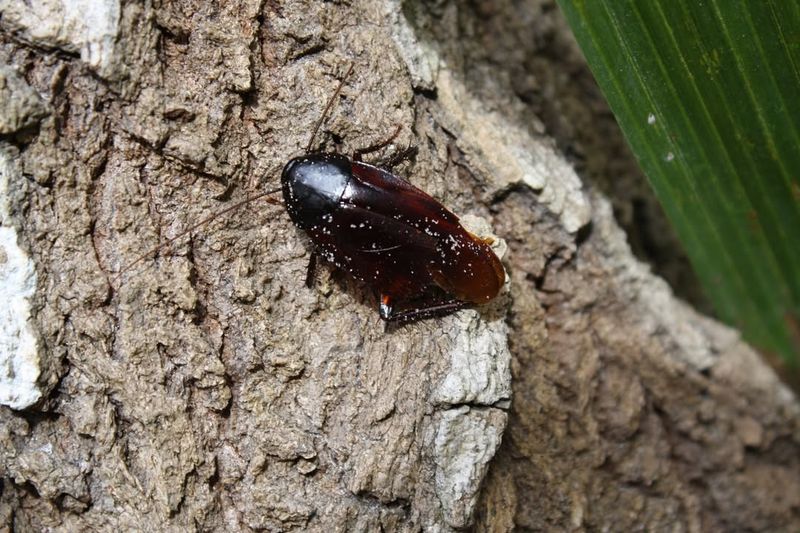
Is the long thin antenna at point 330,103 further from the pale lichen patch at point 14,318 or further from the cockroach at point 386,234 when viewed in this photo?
the pale lichen patch at point 14,318

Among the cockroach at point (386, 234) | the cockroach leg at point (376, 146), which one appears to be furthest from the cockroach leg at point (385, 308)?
the cockroach leg at point (376, 146)

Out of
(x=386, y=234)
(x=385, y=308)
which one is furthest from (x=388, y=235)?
(x=385, y=308)

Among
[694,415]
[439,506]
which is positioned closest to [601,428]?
[694,415]

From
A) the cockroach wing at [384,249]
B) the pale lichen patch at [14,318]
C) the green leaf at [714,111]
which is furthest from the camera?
the cockroach wing at [384,249]

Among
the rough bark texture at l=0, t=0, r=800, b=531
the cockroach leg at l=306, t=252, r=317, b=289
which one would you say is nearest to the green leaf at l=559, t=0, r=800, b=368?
the rough bark texture at l=0, t=0, r=800, b=531

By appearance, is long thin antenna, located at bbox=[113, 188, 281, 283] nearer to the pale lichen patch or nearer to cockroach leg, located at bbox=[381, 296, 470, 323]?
the pale lichen patch

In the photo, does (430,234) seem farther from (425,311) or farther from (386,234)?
(425,311)

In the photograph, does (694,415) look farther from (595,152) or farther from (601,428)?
(595,152)
